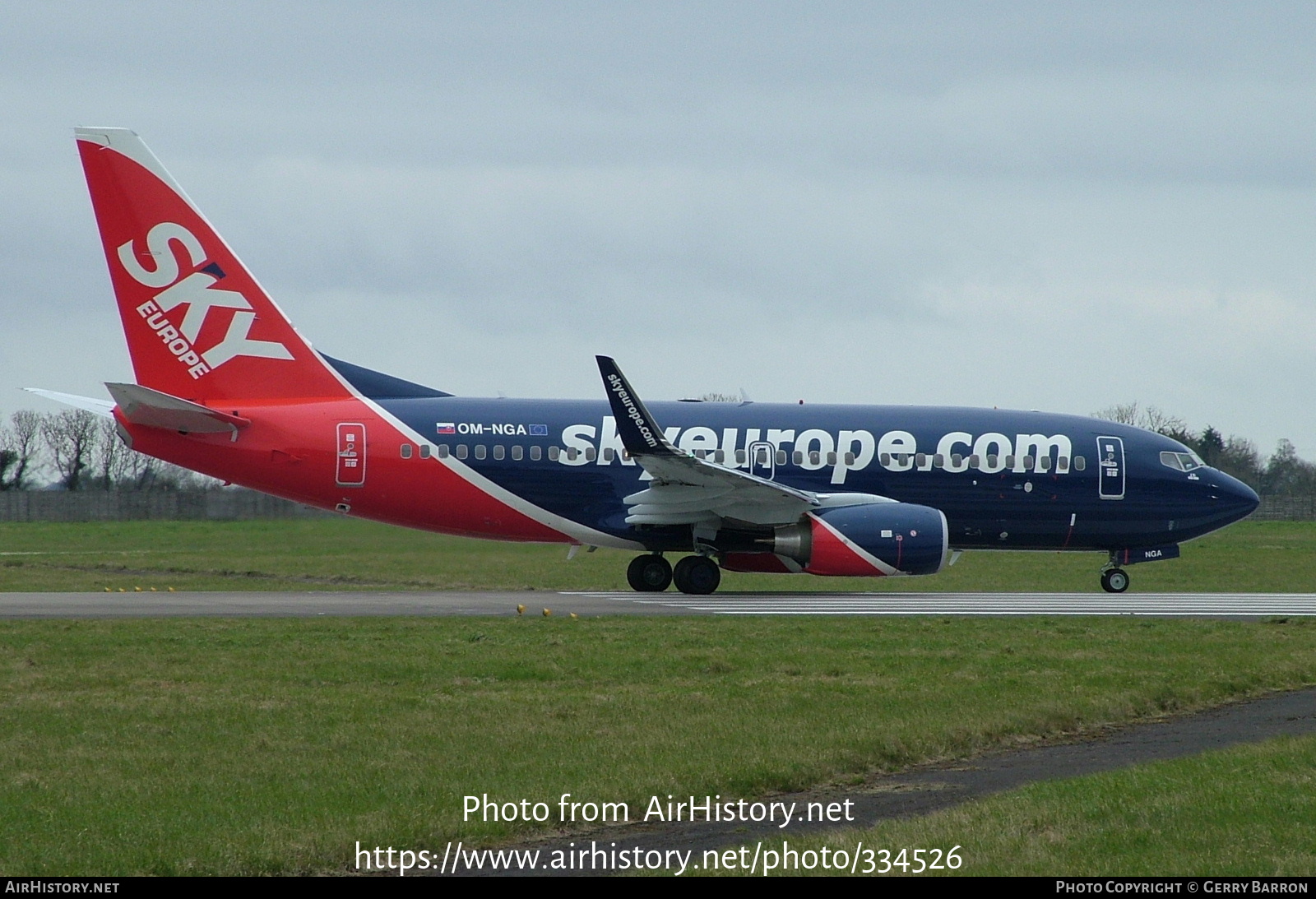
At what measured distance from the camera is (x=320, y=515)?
30625 mm

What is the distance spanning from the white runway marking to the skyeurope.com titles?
1151 cm

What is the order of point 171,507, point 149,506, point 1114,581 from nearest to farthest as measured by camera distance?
point 1114,581 → point 171,507 → point 149,506

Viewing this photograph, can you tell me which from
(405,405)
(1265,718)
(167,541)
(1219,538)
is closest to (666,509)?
(405,405)

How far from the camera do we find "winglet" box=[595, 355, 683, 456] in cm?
2219

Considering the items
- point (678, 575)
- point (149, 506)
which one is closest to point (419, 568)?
point (678, 575)

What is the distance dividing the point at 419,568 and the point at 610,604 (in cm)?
885

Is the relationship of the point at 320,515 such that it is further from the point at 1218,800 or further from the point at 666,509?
the point at 1218,800

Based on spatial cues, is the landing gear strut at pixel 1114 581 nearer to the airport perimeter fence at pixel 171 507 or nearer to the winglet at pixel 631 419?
the winglet at pixel 631 419

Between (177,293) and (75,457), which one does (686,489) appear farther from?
(75,457)

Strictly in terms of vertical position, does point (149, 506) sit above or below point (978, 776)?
below

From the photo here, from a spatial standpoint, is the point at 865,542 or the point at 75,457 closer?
the point at 865,542

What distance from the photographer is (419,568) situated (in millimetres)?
29156

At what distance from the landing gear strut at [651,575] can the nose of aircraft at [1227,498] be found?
10.8m
